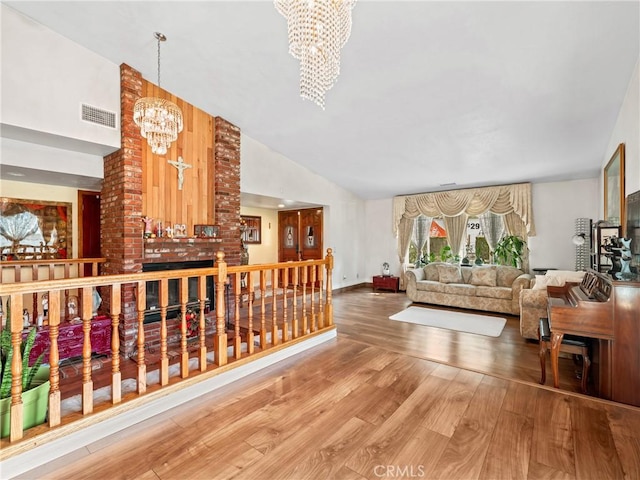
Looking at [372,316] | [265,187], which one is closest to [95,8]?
[265,187]

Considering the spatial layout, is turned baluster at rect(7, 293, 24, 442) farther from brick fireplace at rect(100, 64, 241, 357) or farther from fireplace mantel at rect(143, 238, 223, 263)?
fireplace mantel at rect(143, 238, 223, 263)

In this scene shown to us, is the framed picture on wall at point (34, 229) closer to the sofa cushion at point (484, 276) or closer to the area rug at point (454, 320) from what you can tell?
the area rug at point (454, 320)

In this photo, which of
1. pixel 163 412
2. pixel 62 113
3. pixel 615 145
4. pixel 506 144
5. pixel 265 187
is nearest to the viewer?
pixel 163 412

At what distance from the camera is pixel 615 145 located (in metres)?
3.62

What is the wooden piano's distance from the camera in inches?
88.7

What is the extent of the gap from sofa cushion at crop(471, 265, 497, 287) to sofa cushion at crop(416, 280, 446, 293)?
58 cm

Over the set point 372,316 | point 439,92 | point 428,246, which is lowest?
point 372,316

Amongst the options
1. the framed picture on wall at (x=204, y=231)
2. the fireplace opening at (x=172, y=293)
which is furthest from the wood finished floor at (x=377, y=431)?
the framed picture on wall at (x=204, y=231)

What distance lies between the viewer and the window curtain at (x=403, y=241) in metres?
7.69

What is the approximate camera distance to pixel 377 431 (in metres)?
1.98

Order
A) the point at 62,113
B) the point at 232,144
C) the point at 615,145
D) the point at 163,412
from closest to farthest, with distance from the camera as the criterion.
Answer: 1. the point at 163,412
2. the point at 62,113
3. the point at 615,145
4. the point at 232,144

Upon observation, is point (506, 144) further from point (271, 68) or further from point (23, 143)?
point (23, 143)

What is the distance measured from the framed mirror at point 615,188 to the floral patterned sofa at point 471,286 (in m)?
1.75

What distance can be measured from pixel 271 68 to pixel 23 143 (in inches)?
120
